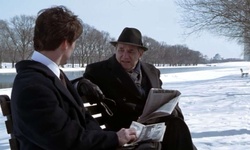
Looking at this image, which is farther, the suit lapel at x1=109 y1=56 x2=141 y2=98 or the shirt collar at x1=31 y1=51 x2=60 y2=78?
the suit lapel at x1=109 y1=56 x2=141 y2=98

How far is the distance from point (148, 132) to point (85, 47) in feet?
244

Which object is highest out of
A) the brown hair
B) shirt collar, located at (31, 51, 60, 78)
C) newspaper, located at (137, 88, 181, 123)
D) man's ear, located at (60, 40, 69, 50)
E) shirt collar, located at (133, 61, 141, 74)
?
the brown hair

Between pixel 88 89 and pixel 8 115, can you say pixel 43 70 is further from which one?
pixel 88 89

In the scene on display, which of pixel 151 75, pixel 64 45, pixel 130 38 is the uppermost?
pixel 130 38

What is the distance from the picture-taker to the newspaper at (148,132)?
2287 mm

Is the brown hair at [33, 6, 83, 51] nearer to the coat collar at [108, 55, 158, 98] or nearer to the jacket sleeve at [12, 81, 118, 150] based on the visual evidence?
the jacket sleeve at [12, 81, 118, 150]

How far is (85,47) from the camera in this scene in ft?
249

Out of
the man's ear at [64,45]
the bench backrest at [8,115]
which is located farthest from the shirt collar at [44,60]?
the bench backrest at [8,115]

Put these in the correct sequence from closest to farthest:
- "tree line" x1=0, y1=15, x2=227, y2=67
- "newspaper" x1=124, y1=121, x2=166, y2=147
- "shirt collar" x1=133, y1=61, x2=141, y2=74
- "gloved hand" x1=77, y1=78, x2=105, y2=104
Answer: "newspaper" x1=124, y1=121, x2=166, y2=147 < "gloved hand" x1=77, y1=78, x2=105, y2=104 < "shirt collar" x1=133, y1=61, x2=141, y2=74 < "tree line" x1=0, y1=15, x2=227, y2=67

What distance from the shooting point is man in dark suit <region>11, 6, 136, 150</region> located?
1.81m

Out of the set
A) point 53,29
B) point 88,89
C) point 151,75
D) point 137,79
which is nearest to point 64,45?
point 53,29

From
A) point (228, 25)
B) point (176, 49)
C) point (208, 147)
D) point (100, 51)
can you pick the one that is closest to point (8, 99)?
point (208, 147)

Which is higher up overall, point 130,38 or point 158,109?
point 130,38

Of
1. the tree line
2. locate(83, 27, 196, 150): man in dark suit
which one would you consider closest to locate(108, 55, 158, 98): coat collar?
locate(83, 27, 196, 150): man in dark suit
